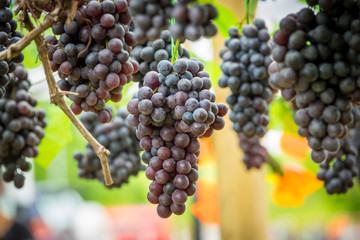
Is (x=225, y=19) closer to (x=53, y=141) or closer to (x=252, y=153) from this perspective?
(x=252, y=153)

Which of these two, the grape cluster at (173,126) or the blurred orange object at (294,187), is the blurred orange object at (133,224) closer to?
the blurred orange object at (294,187)

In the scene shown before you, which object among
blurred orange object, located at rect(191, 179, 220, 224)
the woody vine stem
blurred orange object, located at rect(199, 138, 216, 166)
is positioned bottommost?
blurred orange object, located at rect(191, 179, 220, 224)

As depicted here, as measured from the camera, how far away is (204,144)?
2.04 meters

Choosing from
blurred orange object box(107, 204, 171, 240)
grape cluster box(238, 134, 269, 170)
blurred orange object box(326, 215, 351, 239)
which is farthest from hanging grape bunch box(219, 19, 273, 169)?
blurred orange object box(326, 215, 351, 239)

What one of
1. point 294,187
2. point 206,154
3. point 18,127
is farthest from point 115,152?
point 206,154

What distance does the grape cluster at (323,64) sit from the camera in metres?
0.66

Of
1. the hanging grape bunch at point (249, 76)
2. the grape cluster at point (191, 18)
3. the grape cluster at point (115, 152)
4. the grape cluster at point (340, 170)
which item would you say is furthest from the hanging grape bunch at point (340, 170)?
the grape cluster at point (191, 18)

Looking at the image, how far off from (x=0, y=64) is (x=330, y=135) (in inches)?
23.9

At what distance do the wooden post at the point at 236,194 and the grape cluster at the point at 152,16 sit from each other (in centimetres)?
103

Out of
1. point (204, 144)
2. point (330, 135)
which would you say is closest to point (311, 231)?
point (204, 144)

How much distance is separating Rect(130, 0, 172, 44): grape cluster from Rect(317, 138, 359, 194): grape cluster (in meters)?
0.72

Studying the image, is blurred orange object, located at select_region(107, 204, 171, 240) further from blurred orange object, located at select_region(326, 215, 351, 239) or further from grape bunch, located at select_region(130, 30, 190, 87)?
grape bunch, located at select_region(130, 30, 190, 87)

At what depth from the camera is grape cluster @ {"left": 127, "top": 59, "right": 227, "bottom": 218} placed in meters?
0.70

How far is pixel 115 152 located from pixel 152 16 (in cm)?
78
